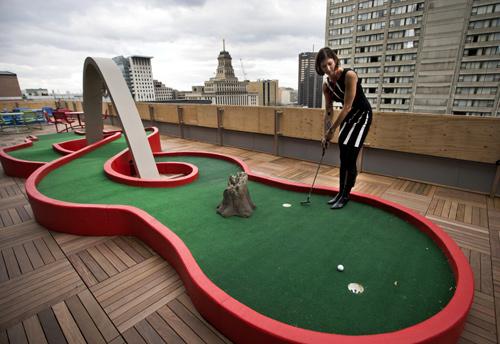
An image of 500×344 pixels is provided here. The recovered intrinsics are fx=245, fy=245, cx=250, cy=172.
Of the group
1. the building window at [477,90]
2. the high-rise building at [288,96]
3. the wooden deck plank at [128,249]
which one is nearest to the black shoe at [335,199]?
the wooden deck plank at [128,249]

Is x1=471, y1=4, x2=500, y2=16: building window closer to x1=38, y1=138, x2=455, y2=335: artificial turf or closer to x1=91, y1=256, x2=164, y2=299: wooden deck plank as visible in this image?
x1=38, y1=138, x2=455, y2=335: artificial turf

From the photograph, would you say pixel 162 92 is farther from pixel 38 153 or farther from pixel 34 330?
pixel 34 330

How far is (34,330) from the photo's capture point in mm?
1720

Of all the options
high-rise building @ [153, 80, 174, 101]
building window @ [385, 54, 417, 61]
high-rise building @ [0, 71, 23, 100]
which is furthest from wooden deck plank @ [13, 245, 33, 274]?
high-rise building @ [153, 80, 174, 101]

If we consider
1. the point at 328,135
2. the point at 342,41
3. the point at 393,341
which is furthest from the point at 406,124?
the point at 342,41

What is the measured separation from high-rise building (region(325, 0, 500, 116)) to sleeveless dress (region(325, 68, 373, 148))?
205 ft

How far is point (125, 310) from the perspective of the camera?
186cm

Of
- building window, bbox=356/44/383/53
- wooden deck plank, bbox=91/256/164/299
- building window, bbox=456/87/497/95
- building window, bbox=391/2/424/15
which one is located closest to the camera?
wooden deck plank, bbox=91/256/164/299

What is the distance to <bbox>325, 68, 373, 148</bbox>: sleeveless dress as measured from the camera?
106 inches

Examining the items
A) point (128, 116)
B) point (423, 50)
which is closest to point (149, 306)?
point (128, 116)

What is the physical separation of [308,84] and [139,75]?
8923cm

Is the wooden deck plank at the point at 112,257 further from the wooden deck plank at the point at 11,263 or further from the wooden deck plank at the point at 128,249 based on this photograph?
the wooden deck plank at the point at 11,263

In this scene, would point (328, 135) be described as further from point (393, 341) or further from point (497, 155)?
point (497, 155)

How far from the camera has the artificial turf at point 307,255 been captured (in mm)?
1612
